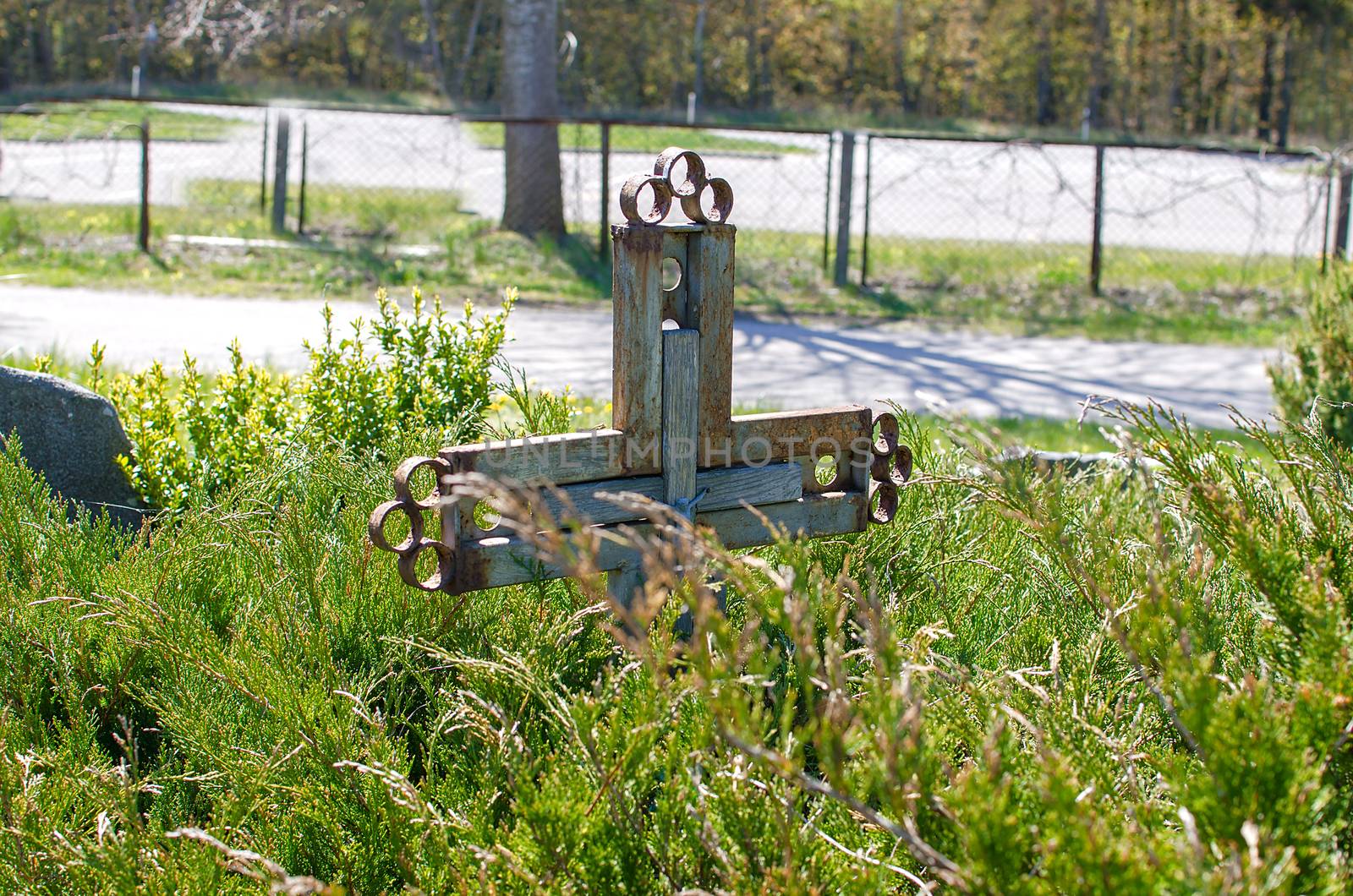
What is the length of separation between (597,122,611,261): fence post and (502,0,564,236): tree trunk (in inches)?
18.7

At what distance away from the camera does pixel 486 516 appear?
2.87 metres

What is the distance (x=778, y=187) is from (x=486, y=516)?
1445 cm

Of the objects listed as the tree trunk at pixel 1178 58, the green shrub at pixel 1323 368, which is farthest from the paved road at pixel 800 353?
the tree trunk at pixel 1178 58

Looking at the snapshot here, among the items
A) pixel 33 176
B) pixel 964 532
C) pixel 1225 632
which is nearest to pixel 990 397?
pixel 964 532

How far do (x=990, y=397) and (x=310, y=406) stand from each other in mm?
4840

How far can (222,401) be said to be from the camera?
14.3ft

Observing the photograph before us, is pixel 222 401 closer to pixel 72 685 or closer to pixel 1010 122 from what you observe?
pixel 72 685

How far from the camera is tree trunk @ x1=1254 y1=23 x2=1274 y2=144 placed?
3550cm

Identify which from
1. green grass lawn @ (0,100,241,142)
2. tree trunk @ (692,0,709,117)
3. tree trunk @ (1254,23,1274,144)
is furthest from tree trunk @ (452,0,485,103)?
tree trunk @ (1254,23,1274,144)

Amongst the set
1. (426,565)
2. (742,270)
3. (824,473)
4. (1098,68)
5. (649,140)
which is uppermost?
(1098,68)

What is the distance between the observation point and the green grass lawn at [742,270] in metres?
11.0

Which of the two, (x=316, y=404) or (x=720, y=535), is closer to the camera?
(x=720, y=535)

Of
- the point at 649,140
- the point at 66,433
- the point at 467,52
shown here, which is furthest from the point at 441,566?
the point at 467,52

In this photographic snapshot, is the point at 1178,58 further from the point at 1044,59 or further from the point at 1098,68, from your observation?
the point at 1044,59
